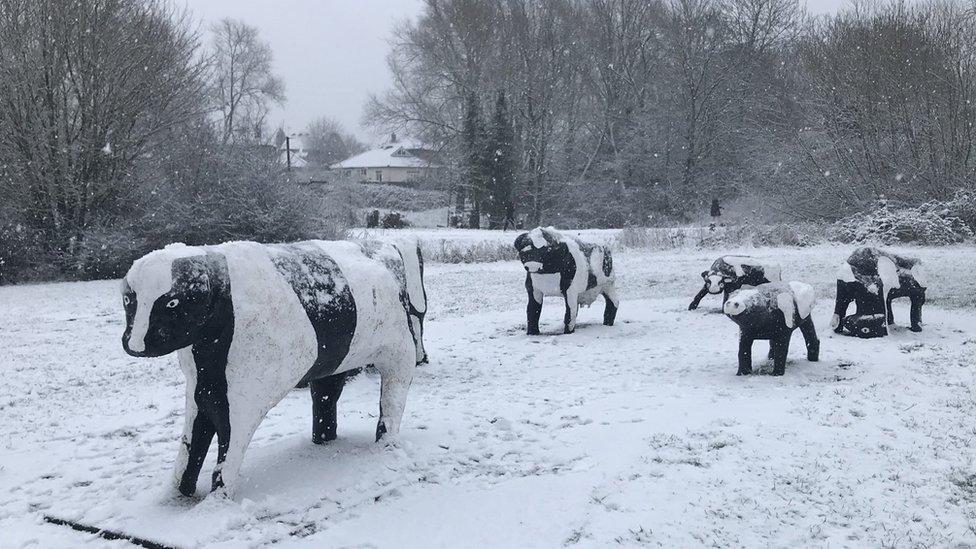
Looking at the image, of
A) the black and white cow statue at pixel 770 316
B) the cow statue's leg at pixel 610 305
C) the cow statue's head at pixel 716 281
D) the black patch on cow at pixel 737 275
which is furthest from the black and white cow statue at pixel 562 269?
the black and white cow statue at pixel 770 316

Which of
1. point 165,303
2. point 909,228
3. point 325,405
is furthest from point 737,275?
point 909,228

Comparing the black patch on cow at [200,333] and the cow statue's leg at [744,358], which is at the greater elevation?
the black patch on cow at [200,333]

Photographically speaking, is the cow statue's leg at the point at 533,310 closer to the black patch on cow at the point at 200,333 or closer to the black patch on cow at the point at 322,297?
the black patch on cow at the point at 322,297

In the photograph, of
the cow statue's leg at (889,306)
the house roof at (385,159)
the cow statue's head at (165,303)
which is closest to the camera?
the cow statue's head at (165,303)

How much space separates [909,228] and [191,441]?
71.3 ft

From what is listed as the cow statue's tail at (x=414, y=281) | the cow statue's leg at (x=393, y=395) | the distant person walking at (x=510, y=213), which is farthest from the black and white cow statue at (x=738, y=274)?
the distant person walking at (x=510, y=213)

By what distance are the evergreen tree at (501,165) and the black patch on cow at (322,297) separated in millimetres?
31118

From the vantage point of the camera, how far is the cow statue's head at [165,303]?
11.7 feet

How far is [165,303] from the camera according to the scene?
3570 millimetres

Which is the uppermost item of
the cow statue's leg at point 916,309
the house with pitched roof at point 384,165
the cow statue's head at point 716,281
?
the house with pitched roof at point 384,165

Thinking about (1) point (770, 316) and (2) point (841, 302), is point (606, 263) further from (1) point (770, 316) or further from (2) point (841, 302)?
(1) point (770, 316)

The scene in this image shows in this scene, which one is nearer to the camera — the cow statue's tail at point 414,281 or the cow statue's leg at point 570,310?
the cow statue's tail at point 414,281

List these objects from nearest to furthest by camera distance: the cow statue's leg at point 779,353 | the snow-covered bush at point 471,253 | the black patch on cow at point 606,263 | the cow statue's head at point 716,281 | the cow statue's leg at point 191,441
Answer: the cow statue's leg at point 191,441, the cow statue's leg at point 779,353, the black patch on cow at point 606,263, the cow statue's head at point 716,281, the snow-covered bush at point 471,253

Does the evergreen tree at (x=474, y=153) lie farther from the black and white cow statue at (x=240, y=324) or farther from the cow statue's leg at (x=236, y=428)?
the cow statue's leg at (x=236, y=428)
